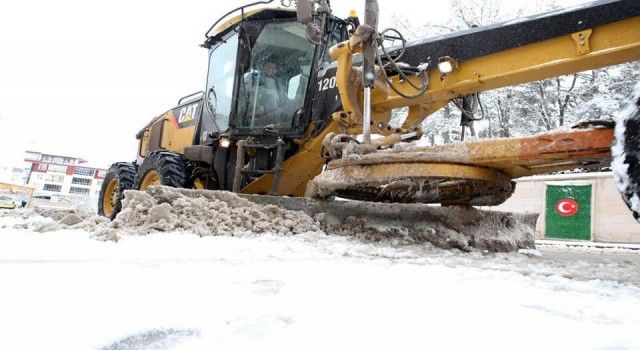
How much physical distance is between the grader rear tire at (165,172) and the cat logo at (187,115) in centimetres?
123

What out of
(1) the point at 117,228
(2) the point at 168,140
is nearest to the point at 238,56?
(2) the point at 168,140

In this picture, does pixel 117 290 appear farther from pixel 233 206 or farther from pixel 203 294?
pixel 233 206

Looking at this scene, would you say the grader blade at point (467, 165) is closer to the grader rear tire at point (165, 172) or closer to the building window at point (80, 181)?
the grader rear tire at point (165, 172)

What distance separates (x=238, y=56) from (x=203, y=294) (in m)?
4.29

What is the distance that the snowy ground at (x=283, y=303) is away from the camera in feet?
2.99

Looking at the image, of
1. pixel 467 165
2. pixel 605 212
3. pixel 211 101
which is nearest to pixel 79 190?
pixel 211 101

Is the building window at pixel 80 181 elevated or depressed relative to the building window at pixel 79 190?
elevated

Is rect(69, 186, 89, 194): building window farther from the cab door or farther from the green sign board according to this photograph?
the cab door

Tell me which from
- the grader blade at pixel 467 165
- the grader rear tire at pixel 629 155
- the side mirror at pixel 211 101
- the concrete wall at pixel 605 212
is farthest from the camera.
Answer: the concrete wall at pixel 605 212

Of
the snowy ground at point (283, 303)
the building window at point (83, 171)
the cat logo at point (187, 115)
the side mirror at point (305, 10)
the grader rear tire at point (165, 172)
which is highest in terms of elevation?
the building window at point (83, 171)

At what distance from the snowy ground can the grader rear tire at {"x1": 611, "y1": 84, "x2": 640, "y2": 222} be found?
1.16ft

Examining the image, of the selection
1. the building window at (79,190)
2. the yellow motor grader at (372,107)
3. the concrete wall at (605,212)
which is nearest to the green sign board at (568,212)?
the concrete wall at (605,212)

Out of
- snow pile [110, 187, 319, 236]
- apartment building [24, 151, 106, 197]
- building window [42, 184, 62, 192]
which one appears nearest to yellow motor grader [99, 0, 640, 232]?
snow pile [110, 187, 319, 236]

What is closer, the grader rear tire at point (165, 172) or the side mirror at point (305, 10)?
the side mirror at point (305, 10)
